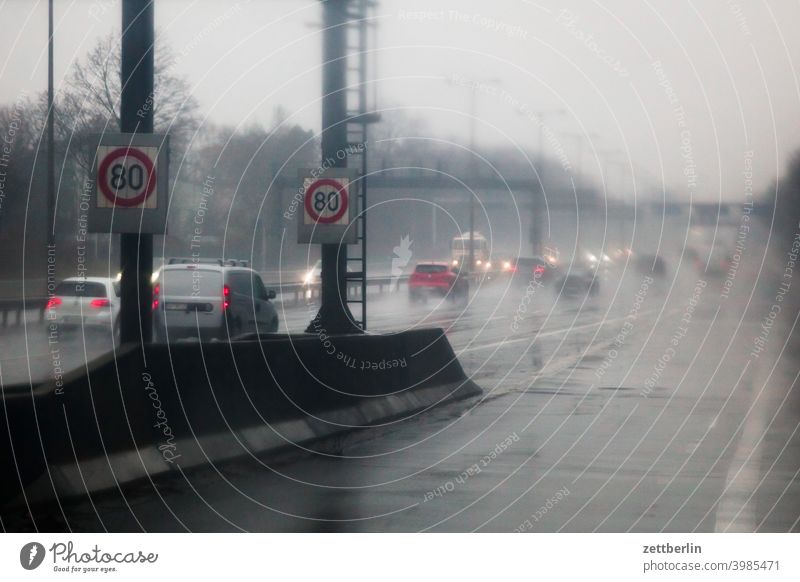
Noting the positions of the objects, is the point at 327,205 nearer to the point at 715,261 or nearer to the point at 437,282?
the point at 715,261

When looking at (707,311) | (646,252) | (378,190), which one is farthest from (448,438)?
(707,311)

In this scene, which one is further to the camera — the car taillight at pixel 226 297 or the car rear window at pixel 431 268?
the car rear window at pixel 431 268

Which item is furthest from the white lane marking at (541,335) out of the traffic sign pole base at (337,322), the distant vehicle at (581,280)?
the traffic sign pole base at (337,322)

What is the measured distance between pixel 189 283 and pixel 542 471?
1517 cm

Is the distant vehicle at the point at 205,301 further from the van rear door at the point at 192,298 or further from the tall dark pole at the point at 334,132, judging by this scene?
the tall dark pole at the point at 334,132

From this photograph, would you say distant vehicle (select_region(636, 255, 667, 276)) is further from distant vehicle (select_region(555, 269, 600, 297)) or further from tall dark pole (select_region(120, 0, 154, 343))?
tall dark pole (select_region(120, 0, 154, 343))

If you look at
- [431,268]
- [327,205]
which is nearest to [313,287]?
[431,268]

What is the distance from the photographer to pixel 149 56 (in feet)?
30.3

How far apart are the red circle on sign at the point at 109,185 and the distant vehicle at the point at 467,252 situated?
18.1 m

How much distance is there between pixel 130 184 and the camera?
8.66 meters

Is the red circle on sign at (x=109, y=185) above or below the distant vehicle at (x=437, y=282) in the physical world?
above

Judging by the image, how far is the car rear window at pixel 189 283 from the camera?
23625 mm
